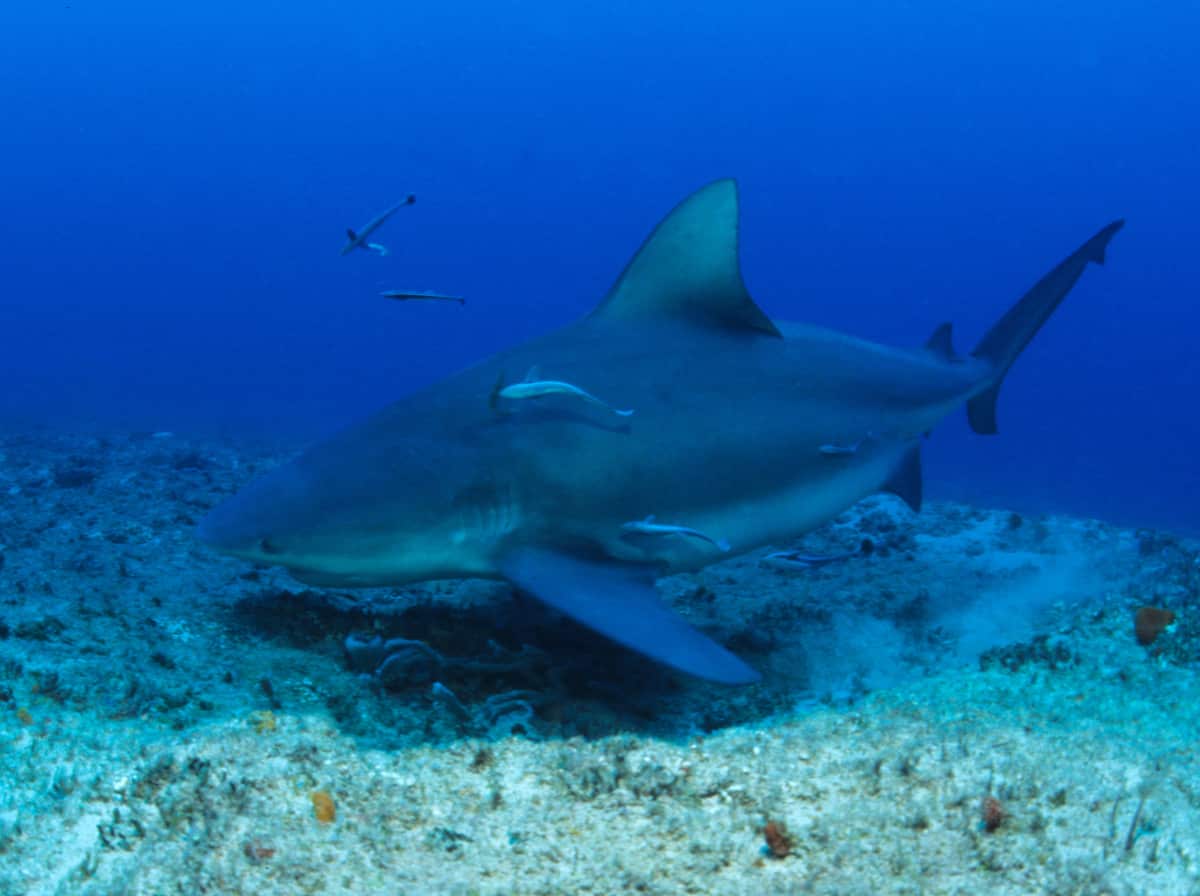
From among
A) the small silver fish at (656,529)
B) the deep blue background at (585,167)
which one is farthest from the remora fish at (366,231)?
the deep blue background at (585,167)

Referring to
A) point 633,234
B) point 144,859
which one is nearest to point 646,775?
point 144,859

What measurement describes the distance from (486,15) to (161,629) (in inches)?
6540

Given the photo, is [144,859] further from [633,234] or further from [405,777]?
[633,234]

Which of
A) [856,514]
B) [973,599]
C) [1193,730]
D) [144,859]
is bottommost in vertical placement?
[144,859]

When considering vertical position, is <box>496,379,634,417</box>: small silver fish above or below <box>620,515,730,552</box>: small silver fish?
above

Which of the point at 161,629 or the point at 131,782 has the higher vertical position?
the point at 161,629

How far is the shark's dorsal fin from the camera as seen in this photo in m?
4.47

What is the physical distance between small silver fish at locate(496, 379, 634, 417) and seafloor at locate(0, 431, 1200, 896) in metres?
1.15

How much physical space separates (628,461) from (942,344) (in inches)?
137

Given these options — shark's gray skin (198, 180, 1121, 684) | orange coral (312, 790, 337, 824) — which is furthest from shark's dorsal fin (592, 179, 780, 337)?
orange coral (312, 790, 337, 824)

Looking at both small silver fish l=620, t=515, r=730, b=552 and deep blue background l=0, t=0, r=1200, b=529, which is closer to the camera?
small silver fish l=620, t=515, r=730, b=552

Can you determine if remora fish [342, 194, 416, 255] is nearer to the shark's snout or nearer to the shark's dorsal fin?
the shark's dorsal fin

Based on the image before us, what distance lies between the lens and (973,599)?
5484 mm

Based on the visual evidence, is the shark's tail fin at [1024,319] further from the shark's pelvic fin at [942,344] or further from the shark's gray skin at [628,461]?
the shark's gray skin at [628,461]
